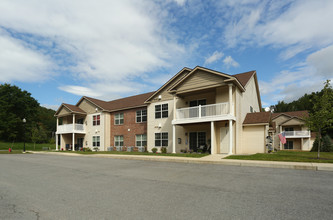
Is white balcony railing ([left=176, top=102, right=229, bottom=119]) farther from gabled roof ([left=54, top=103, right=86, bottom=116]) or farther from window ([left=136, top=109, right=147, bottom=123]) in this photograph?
gabled roof ([left=54, top=103, right=86, bottom=116])

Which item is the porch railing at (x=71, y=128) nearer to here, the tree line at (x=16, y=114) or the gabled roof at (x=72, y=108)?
the gabled roof at (x=72, y=108)

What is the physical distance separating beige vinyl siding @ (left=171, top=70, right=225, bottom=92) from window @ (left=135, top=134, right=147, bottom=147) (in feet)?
27.3

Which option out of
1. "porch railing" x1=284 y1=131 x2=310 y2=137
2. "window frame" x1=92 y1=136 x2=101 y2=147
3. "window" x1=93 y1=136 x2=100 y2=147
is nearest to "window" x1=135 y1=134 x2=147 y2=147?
"window frame" x1=92 y1=136 x2=101 y2=147

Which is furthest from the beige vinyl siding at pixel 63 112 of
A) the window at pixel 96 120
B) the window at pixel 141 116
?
the window at pixel 141 116

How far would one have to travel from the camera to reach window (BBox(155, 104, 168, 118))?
23594 mm

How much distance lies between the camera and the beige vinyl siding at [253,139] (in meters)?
19.3

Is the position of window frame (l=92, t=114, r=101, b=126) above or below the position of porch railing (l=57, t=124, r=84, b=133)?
above

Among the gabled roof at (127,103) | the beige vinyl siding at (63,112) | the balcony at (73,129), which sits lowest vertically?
the balcony at (73,129)

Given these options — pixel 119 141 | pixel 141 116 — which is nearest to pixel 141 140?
pixel 141 116

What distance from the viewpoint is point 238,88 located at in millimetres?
19406

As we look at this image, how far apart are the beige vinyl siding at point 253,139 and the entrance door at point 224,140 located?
7.24 ft

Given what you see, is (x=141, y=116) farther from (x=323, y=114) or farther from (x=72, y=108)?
(x=323, y=114)

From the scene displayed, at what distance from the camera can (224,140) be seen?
18.9 metres

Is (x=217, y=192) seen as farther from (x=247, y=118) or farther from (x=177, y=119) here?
(x=247, y=118)
